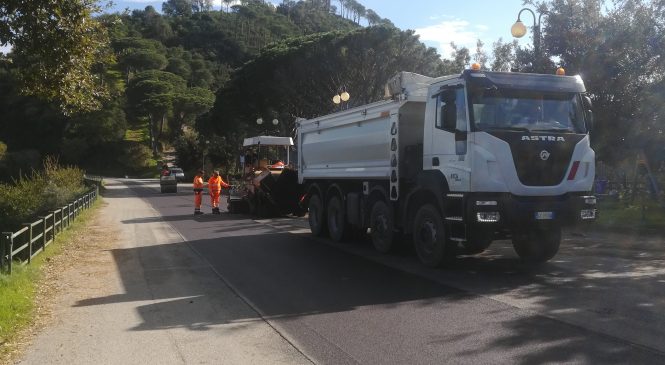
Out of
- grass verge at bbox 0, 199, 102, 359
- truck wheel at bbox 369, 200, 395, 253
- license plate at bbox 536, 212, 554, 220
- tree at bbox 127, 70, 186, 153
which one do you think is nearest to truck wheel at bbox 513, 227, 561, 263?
license plate at bbox 536, 212, 554, 220

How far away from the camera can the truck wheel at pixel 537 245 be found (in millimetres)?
10383

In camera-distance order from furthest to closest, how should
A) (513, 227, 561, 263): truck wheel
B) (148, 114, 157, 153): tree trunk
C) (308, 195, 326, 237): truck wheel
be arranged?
(148, 114, 157, 153): tree trunk, (308, 195, 326, 237): truck wheel, (513, 227, 561, 263): truck wheel

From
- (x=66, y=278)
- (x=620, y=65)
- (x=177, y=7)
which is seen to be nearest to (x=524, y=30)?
(x=620, y=65)

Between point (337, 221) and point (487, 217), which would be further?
point (337, 221)

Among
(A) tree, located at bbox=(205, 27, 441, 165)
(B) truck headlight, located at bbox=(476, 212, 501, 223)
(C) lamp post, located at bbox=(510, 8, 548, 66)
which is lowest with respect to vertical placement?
(B) truck headlight, located at bbox=(476, 212, 501, 223)

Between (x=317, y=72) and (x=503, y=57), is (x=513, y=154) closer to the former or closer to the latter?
(x=503, y=57)

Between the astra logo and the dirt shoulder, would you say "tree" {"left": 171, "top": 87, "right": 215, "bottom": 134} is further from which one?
the astra logo

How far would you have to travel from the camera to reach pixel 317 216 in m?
15.2

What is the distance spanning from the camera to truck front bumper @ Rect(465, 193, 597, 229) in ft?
29.5

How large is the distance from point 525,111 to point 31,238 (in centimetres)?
890

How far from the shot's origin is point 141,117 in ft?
325

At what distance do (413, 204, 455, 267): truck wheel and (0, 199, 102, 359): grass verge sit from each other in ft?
19.5

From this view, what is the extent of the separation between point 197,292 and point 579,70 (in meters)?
13.1

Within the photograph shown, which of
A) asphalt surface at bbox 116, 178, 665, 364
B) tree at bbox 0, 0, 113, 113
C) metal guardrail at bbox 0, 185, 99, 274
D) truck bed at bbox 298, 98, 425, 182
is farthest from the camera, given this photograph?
truck bed at bbox 298, 98, 425, 182
